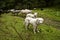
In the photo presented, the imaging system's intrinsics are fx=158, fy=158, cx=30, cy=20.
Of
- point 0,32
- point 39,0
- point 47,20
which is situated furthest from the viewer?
point 39,0

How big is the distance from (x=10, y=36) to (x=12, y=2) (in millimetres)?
14023

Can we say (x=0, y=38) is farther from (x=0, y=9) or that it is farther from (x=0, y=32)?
(x=0, y=9)

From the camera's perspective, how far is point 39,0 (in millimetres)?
29141

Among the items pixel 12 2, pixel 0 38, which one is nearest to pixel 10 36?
pixel 0 38

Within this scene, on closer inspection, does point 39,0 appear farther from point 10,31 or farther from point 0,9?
point 10,31

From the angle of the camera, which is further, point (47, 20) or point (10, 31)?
point (47, 20)

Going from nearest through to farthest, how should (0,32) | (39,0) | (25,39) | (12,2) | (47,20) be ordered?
(25,39) < (0,32) < (47,20) < (12,2) < (39,0)

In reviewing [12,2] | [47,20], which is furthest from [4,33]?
[12,2]

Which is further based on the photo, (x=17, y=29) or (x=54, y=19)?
(x=54, y=19)

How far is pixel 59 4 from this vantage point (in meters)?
29.2

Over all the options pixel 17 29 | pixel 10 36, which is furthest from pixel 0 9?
pixel 10 36

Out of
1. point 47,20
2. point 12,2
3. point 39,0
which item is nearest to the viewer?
point 47,20

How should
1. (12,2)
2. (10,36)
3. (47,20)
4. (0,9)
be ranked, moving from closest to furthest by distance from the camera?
(10,36)
(47,20)
(0,9)
(12,2)

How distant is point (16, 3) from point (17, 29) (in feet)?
42.8
